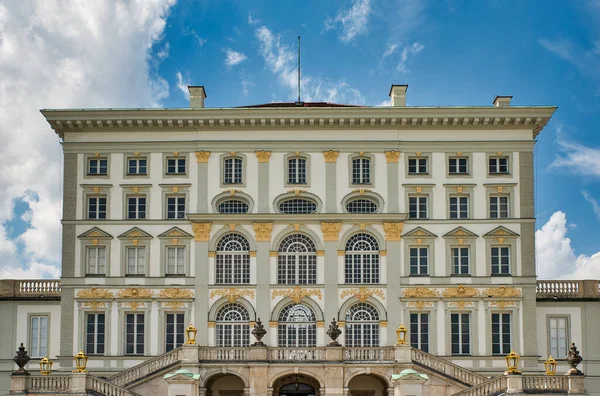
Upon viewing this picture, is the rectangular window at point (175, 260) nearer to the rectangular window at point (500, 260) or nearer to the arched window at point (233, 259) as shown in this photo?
the arched window at point (233, 259)

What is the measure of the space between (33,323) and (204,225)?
469 inches

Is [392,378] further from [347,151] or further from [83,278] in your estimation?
[83,278]

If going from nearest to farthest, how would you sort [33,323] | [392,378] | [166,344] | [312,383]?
[392,378], [312,383], [166,344], [33,323]

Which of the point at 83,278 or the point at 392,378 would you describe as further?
the point at 83,278

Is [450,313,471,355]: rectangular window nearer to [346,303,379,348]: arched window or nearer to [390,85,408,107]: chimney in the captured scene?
[346,303,379,348]: arched window

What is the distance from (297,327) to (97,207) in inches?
507

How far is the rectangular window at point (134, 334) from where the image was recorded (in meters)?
52.3

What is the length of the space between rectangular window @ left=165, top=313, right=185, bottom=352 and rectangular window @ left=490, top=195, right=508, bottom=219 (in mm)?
17903

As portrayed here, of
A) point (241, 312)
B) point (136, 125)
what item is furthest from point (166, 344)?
point (136, 125)

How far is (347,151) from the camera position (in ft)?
176

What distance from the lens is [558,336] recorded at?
54406 mm

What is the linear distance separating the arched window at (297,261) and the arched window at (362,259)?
1.90m

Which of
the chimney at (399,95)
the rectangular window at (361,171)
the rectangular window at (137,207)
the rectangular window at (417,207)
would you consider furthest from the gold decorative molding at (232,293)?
the chimney at (399,95)

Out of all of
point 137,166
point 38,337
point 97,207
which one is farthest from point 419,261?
point 38,337
